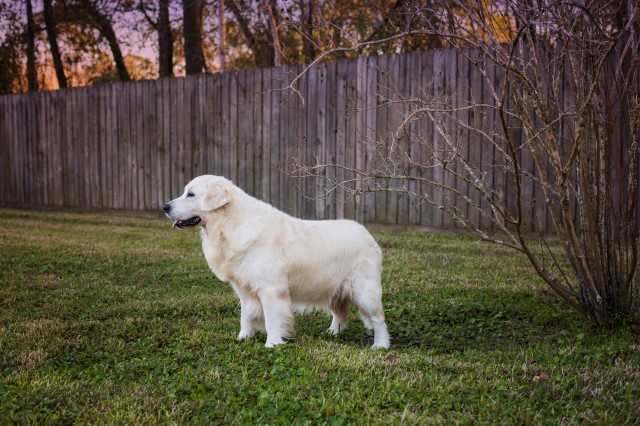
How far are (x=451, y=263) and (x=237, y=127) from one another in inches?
246

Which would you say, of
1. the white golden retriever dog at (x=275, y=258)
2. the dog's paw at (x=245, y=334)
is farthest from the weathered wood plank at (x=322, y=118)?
the dog's paw at (x=245, y=334)

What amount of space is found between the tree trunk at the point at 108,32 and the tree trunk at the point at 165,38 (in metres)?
3.03

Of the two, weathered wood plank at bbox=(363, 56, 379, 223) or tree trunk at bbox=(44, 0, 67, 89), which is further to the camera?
tree trunk at bbox=(44, 0, 67, 89)

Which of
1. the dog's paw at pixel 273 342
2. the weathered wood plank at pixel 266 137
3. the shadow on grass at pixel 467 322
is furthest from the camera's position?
the weathered wood plank at pixel 266 137

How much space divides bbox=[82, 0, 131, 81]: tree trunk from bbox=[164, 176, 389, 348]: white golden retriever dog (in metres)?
16.5

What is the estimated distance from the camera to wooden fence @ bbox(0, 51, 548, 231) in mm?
10695

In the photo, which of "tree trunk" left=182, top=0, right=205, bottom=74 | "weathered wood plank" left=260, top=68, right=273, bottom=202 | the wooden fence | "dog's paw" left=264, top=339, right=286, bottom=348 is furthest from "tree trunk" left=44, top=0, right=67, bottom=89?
"dog's paw" left=264, top=339, right=286, bottom=348

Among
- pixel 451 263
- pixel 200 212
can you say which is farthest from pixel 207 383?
pixel 451 263

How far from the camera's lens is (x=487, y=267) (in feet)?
26.3

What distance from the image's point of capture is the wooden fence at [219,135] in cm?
1070

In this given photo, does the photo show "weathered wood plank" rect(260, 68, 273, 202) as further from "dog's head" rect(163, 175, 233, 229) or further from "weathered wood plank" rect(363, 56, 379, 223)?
"dog's head" rect(163, 175, 233, 229)

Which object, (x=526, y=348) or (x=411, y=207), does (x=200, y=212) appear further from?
(x=411, y=207)

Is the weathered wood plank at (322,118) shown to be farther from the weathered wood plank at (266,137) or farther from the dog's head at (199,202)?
the dog's head at (199,202)

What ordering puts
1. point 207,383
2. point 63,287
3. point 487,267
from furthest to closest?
point 487,267
point 63,287
point 207,383
